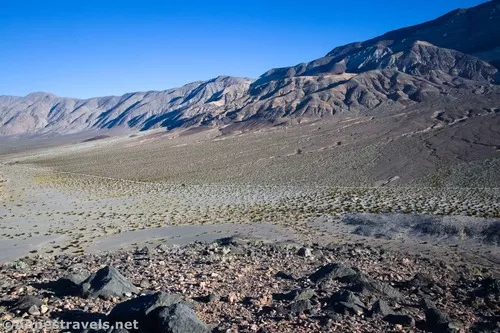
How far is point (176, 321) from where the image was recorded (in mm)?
5977

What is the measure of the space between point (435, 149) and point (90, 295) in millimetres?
45236

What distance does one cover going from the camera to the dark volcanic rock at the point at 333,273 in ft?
30.1

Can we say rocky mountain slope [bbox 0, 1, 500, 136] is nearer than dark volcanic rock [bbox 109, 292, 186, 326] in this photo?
No

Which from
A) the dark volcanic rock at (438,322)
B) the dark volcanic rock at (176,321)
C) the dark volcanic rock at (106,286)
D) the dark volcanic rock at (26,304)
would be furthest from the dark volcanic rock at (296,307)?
the dark volcanic rock at (26,304)

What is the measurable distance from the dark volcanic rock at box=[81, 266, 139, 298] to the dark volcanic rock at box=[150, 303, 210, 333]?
2.22 metres

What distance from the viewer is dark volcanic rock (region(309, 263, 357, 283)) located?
30.1ft

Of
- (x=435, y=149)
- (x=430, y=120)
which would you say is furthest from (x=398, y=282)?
(x=430, y=120)

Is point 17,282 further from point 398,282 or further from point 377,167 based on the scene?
point 377,167

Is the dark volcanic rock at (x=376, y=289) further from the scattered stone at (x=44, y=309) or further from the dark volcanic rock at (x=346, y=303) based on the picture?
the scattered stone at (x=44, y=309)

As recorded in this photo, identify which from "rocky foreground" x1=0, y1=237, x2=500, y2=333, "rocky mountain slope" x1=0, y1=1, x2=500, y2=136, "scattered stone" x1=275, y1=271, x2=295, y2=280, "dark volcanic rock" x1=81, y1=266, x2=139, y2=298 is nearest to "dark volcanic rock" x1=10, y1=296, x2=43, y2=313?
"rocky foreground" x1=0, y1=237, x2=500, y2=333

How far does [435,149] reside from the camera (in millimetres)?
44938

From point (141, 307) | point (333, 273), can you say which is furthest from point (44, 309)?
point (333, 273)

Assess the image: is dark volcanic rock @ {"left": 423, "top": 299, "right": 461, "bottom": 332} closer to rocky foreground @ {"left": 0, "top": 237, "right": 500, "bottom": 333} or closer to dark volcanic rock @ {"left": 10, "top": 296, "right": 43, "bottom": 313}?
rocky foreground @ {"left": 0, "top": 237, "right": 500, "bottom": 333}

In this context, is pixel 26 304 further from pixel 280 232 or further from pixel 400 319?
pixel 280 232
